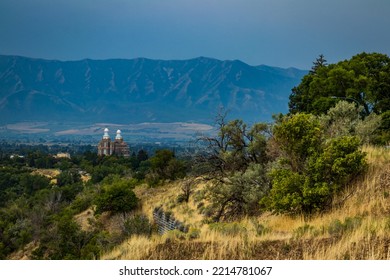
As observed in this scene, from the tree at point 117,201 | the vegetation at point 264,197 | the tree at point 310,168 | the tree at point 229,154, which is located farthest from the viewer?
the tree at point 117,201

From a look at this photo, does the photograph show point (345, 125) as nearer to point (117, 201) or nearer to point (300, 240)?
point (300, 240)

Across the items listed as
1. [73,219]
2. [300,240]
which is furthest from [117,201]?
[300,240]

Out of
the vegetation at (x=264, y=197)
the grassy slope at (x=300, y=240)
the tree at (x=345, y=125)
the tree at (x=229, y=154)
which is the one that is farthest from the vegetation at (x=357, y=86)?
the grassy slope at (x=300, y=240)

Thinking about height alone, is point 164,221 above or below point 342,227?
below

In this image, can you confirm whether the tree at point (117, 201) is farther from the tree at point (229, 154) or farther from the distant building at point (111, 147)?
the distant building at point (111, 147)

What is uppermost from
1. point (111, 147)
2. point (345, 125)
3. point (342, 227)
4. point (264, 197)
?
point (345, 125)

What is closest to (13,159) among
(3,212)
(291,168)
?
(3,212)

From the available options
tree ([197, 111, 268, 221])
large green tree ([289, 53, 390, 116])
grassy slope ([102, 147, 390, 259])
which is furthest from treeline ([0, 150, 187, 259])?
large green tree ([289, 53, 390, 116])

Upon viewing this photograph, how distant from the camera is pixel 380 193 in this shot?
1166 cm

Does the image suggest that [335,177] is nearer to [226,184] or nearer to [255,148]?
[226,184]

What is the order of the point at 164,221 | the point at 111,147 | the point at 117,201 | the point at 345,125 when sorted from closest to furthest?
1. the point at 345,125
2. the point at 164,221
3. the point at 117,201
4. the point at 111,147

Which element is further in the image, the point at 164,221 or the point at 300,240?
the point at 164,221

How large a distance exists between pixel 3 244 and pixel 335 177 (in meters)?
31.9

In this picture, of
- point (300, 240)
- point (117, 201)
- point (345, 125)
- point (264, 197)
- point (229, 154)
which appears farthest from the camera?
point (117, 201)
